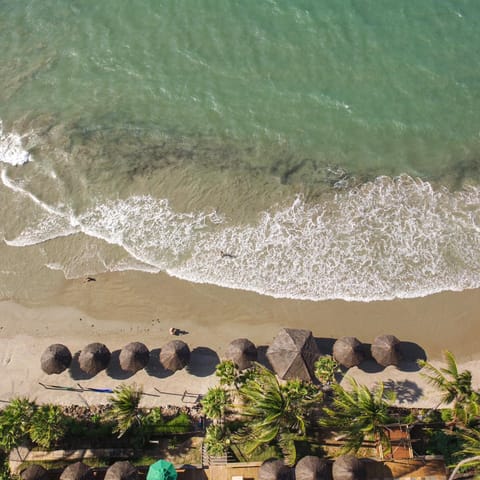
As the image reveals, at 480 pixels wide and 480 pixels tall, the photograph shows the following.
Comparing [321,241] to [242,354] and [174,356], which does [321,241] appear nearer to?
[242,354]

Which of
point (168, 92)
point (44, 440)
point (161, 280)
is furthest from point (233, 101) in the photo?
point (44, 440)

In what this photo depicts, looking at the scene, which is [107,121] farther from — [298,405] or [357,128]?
[298,405]

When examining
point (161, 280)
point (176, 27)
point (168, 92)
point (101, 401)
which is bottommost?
point (101, 401)

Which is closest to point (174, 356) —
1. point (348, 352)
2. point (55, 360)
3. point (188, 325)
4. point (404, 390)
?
point (188, 325)

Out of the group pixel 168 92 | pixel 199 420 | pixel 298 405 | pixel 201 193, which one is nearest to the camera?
pixel 298 405

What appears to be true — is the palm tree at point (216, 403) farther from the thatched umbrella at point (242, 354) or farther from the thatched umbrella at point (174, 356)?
the thatched umbrella at point (174, 356)

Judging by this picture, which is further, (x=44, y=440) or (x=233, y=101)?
(x=233, y=101)

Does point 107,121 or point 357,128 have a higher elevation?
point 357,128
